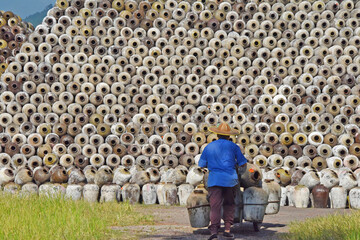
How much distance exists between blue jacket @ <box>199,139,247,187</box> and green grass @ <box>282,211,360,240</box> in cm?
119

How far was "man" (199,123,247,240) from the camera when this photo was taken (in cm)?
707

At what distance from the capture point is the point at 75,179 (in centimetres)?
1401

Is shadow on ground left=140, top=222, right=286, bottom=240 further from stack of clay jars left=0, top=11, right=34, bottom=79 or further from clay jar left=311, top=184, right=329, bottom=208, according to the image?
stack of clay jars left=0, top=11, right=34, bottom=79

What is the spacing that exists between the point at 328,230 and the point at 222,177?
165 centimetres

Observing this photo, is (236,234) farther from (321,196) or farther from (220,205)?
(321,196)

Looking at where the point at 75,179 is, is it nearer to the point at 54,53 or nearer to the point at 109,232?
the point at 54,53

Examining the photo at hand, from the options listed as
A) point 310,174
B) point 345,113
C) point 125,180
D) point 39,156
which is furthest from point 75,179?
point 345,113

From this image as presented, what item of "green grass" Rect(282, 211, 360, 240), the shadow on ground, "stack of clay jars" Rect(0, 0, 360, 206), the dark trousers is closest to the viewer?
"green grass" Rect(282, 211, 360, 240)

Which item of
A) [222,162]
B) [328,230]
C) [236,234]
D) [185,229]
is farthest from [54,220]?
[328,230]

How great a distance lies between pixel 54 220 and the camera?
7137 millimetres

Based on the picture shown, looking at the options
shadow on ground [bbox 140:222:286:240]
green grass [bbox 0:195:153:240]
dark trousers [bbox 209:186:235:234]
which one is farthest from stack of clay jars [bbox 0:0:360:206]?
dark trousers [bbox 209:186:235:234]

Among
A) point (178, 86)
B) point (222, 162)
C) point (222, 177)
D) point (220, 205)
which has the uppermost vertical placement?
point (178, 86)

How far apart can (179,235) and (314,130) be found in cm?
989

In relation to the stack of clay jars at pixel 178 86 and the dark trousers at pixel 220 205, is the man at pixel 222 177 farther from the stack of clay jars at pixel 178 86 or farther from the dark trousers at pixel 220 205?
the stack of clay jars at pixel 178 86
